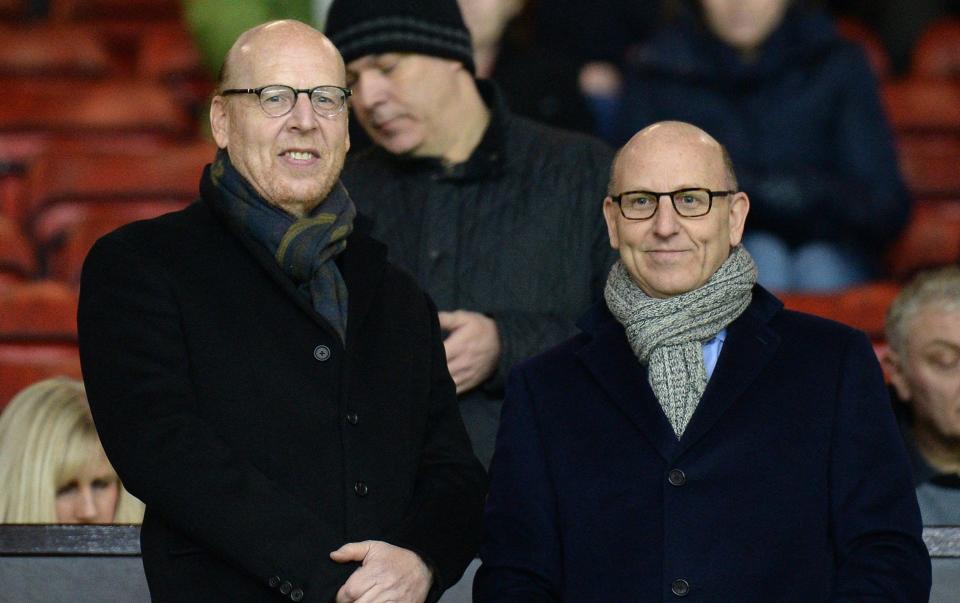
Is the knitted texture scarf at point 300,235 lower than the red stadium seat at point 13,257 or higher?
higher

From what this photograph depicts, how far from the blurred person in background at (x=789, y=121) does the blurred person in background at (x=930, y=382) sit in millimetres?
754

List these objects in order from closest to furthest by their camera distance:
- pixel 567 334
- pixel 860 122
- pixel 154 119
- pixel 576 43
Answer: pixel 567 334 < pixel 860 122 < pixel 576 43 < pixel 154 119

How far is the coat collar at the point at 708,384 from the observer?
2.31m

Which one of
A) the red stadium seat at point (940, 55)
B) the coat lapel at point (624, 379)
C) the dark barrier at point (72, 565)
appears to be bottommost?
the dark barrier at point (72, 565)

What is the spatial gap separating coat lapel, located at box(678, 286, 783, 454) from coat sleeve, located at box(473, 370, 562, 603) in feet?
0.67

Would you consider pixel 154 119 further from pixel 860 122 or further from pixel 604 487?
pixel 604 487

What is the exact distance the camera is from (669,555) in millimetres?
2268

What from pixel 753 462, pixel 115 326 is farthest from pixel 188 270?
pixel 753 462

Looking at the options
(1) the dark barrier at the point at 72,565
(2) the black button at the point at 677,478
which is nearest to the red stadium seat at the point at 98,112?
(1) the dark barrier at the point at 72,565

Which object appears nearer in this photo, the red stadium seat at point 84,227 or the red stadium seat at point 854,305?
the red stadium seat at point 854,305

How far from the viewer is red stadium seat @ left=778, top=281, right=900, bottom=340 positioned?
3.98 m

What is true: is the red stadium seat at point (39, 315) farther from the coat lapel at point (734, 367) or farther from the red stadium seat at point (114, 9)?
the coat lapel at point (734, 367)

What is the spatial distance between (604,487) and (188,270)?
0.62 meters

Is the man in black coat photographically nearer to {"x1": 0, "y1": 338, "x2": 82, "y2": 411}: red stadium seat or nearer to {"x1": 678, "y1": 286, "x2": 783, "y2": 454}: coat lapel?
{"x1": 678, "y1": 286, "x2": 783, "y2": 454}: coat lapel
